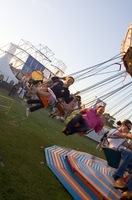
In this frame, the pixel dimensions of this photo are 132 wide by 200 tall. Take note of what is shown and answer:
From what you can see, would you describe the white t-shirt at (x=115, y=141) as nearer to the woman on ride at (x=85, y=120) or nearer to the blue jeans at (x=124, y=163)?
the blue jeans at (x=124, y=163)

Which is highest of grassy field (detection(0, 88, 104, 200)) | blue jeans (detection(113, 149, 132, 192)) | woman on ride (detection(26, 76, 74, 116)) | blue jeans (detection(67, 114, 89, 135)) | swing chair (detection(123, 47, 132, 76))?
swing chair (detection(123, 47, 132, 76))

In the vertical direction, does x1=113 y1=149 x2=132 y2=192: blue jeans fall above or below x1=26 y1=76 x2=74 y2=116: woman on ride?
below

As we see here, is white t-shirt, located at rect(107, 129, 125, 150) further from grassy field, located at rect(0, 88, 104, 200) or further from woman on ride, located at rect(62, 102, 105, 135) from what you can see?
grassy field, located at rect(0, 88, 104, 200)

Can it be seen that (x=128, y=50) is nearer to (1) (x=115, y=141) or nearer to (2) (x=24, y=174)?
(1) (x=115, y=141)

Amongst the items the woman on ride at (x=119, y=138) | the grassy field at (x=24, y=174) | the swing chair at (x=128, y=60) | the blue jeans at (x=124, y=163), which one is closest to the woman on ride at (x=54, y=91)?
the grassy field at (x=24, y=174)

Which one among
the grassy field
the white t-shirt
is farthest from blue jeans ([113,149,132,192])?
the grassy field

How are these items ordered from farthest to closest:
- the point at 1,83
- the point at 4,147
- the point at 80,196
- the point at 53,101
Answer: the point at 1,83 < the point at 53,101 < the point at 4,147 < the point at 80,196

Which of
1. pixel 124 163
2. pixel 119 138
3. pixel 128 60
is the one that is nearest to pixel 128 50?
pixel 128 60

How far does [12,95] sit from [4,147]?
1620 cm

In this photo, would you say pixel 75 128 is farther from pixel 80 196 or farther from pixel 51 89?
pixel 80 196

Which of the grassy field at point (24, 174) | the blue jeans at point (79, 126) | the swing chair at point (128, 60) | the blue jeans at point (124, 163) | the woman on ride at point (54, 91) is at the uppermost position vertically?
the swing chair at point (128, 60)

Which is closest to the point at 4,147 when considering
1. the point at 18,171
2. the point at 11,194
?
the point at 18,171

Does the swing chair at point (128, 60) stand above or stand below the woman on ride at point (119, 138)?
above

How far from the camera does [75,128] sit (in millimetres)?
7145
